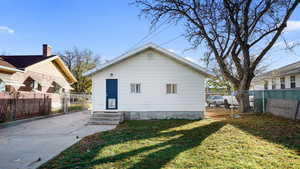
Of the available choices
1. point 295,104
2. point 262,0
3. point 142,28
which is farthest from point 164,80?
point 262,0

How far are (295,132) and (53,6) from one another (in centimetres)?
1568

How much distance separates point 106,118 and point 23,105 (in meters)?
5.17

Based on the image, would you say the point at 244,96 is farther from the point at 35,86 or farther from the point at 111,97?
the point at 35,86

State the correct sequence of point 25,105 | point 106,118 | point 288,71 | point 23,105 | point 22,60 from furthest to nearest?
point 288,71 → point 22,60 → point 25,105 → point 23,105 → point 106,118

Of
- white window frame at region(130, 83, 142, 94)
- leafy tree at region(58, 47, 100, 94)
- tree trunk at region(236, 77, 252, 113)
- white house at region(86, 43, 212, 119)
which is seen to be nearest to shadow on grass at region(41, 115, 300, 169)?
white house at region(86, 43, 212, 119)

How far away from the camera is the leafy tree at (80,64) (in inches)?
1149

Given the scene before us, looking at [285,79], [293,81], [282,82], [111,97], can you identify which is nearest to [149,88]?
→ [111,97]

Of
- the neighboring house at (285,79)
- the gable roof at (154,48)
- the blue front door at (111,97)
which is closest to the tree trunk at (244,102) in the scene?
the gable roof at (154,48)

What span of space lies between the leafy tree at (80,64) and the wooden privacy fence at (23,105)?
58.1 feet

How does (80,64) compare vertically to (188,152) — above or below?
above

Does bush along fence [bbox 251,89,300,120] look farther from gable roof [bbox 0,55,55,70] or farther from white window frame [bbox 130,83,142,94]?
gable roof [bbox 0,55,55,70]

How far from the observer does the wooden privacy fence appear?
8.29 m

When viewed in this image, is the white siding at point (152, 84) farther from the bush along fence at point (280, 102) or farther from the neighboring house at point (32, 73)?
the neighboring house at point (32, 73)

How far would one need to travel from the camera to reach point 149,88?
32.3 ft
